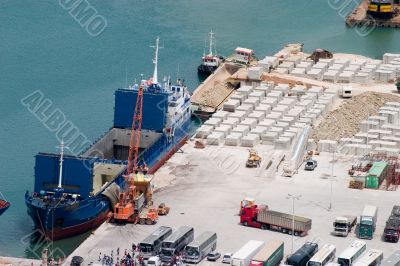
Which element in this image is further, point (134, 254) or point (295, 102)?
point (295, 102)

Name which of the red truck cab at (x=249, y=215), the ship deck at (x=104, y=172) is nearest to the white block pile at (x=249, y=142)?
the ship deck at (x=104, y=172)

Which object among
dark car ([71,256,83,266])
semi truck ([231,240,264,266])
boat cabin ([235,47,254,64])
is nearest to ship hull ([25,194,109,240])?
dark car ([71,256,83,266])

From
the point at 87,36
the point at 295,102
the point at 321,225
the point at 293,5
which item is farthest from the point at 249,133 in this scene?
the point at 293,5

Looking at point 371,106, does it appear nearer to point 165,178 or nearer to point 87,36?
point 165,178

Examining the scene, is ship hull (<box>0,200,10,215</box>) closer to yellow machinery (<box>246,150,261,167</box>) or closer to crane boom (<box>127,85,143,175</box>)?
crane boom (<box>127,85,143,175</box>)

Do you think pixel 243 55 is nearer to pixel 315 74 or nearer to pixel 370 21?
pixel 315 74
